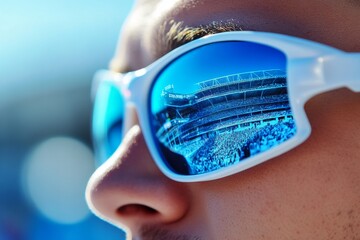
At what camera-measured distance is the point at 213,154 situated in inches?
50.9

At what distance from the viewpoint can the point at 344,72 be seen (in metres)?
1.12

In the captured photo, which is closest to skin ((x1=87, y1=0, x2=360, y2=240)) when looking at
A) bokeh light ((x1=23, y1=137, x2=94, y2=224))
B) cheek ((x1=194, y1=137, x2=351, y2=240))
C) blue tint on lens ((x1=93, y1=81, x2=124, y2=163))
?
cheek ((x1=194, y1=137, x2=351, y2=240))

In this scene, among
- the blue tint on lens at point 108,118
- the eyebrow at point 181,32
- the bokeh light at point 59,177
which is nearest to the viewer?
the eyebrow at point 181,32

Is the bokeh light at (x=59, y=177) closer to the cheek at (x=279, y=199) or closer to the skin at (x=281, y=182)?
the skin at (x=281, y=182)

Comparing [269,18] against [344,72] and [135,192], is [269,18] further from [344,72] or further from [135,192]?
[135,192]

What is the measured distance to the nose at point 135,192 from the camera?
1439 mm

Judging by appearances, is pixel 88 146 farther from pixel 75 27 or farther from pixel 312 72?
pixel 312 72

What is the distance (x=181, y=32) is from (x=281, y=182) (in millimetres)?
449

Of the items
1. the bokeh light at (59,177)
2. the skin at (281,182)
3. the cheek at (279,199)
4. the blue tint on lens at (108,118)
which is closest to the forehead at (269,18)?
the skin at (281,182)

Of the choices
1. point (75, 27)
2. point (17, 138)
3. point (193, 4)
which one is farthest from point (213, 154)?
point (75, 27)

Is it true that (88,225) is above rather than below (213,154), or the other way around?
below

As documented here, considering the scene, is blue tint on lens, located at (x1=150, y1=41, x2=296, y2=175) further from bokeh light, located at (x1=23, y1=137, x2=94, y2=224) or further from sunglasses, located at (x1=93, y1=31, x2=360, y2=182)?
bokeh light, located at (x1=23, y1=137, x2=94, y2=224)

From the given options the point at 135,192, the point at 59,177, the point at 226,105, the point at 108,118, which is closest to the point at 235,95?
the point at 226,105

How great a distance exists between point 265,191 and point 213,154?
0.15 m
